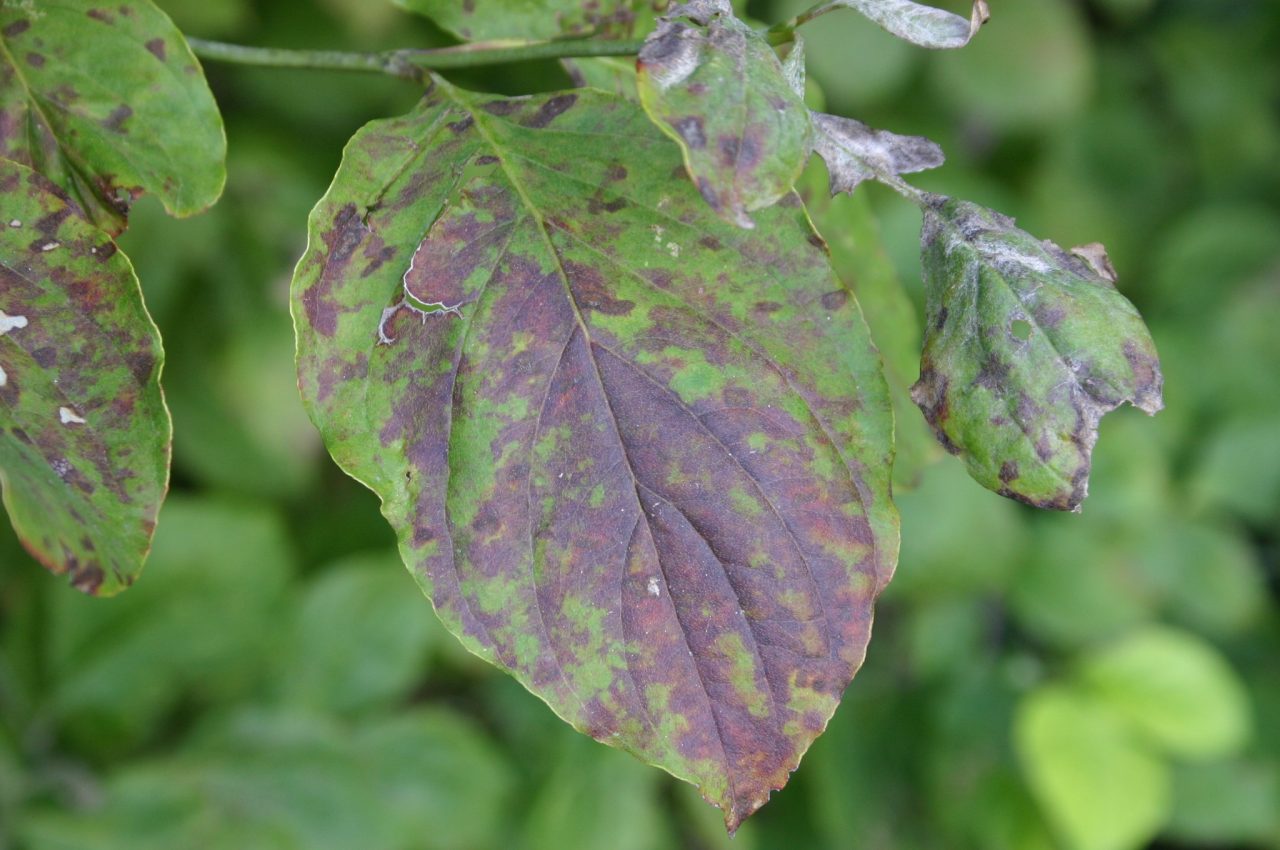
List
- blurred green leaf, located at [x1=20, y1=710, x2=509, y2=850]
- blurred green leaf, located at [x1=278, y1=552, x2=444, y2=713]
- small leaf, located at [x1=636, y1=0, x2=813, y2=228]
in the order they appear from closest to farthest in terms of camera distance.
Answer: small leaf, located at [x1=636, y1=0, x2=813, y2=228] → blurred green leaf, located at [x1=20, y1=710, x2=509, y2=850] → blurred green leaf, located at [x1=278, y1=552, x2=444, y2=713]

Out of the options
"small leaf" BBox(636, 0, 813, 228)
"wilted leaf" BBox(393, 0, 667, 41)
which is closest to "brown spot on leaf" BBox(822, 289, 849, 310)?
"small leaf" BBox(636, 0, 813, 228)

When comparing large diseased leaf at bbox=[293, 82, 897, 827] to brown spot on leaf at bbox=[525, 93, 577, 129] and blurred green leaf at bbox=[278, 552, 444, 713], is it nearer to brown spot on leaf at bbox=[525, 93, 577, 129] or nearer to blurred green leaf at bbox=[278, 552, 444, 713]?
brown spot on leaf at bbox=[525, 93, 577, 129]

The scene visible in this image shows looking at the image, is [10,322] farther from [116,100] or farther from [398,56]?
[398,56]

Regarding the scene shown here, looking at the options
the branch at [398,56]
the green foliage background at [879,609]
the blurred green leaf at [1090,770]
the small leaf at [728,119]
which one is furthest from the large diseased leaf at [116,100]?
the blurred green leaf at [1090,770]

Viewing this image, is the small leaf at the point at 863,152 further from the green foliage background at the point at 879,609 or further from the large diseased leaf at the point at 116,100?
the green foliage background at the point at 879,609

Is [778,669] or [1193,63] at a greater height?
[778,669]

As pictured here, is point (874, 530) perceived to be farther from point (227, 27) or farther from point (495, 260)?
point (227, 27)

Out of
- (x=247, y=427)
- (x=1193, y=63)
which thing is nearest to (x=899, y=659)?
(x=247, y=427)
